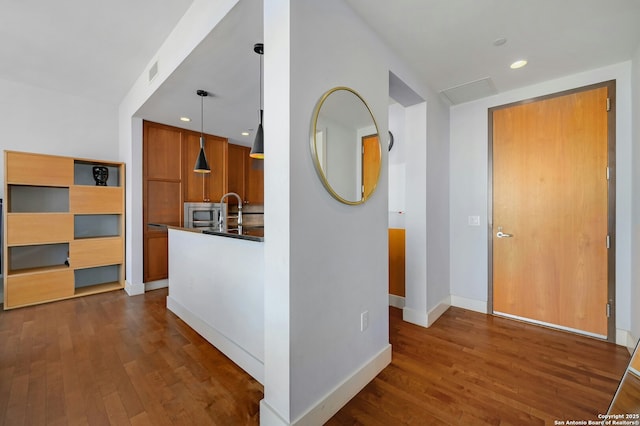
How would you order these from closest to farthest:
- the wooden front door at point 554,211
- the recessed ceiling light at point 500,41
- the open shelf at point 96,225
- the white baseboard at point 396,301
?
the recessed ceiling light at point 500,41
the wooden front door at point 554,211
the white baseboard at point 396,301
the open shelf at point 96,225

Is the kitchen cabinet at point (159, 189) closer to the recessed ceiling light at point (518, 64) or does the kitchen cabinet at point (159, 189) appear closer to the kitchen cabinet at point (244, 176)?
the kitchen cabinet at point (244, 176)

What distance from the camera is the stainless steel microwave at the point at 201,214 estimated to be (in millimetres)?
4180

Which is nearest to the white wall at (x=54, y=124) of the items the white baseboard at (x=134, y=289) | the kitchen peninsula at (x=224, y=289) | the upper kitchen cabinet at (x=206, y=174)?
the upper kitchen cabinet at (x=206, y=174)

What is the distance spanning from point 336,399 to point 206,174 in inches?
158

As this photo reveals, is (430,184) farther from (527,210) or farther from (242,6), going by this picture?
(242,6)

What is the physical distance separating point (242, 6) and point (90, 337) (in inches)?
120

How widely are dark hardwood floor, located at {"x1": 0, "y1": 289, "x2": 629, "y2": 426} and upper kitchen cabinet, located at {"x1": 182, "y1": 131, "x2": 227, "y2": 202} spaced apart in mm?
2228

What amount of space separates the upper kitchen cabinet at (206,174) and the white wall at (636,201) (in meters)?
5.07

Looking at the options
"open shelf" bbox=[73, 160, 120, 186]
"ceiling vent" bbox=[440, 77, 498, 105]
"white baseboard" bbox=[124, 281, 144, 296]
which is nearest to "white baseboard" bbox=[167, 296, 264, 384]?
"white baseboard" bbox=[124, 281, 144, 296]

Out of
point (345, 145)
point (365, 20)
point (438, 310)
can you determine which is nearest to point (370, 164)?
point (345, 145)

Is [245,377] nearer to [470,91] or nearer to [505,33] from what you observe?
[505,33]

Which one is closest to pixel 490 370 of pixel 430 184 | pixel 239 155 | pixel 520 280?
pixel 520 280

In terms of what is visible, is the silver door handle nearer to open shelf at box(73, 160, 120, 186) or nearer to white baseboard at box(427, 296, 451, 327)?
white baseboard at box(427, 296, 451, 327)

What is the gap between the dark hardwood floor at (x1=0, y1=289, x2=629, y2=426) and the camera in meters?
1.49
